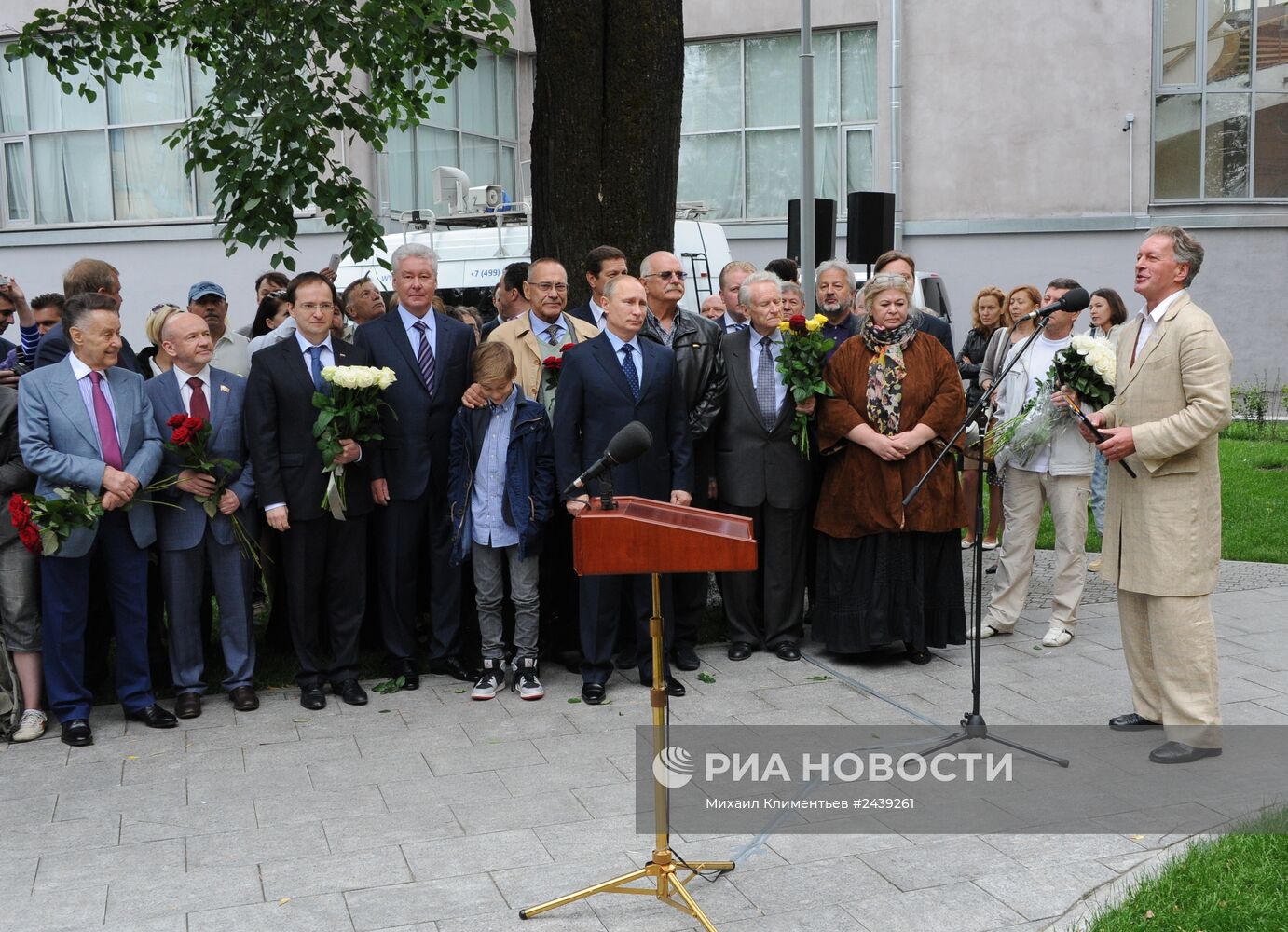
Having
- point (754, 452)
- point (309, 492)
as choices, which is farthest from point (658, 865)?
point (754, 452)

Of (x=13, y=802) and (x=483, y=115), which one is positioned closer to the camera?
(x=13, y=802)

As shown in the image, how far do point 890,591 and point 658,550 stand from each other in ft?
13.0

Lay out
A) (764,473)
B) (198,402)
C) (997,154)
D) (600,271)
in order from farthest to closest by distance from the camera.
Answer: (997,154)
(764,473)
(600,271)
(198,402)

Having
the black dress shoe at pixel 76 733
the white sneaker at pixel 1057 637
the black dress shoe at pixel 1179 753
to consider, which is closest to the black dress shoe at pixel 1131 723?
the black dress shoe at pixel 1179 753

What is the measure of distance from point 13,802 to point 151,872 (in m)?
1.26

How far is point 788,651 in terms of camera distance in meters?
8.27

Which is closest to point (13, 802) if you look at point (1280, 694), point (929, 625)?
point (929, 625)

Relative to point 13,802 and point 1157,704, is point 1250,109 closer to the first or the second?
point 1157,704

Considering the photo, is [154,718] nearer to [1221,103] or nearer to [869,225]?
[869,225]

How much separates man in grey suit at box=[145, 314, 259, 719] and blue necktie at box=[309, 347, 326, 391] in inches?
15.9

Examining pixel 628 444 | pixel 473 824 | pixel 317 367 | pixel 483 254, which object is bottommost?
pixel 473 824

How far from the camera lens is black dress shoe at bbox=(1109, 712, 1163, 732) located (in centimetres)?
671

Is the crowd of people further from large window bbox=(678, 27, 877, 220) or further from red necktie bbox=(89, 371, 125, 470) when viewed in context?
large window bbox=(678, 27, 877, 220)

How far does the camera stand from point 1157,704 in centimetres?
666
